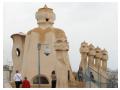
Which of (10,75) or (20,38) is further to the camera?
(20,38)

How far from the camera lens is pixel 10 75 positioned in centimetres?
1304

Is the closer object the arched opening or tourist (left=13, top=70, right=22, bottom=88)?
tourist (left=13, top=70, right=22, bottom=88)

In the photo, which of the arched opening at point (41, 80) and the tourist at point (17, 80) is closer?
the tourist at point (17, 80)

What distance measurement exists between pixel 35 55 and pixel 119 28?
2.59 m

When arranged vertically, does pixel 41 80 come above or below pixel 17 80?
below

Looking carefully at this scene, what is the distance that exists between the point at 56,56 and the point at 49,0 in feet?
5.98

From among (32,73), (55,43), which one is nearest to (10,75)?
(32,73)

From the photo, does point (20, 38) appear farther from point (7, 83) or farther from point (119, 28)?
point (119, 28)

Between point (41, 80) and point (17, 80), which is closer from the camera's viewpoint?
point (17, 80)

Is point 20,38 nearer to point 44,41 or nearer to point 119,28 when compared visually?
point 44,41

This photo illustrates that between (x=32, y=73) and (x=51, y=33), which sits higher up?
(x=51, y=33)

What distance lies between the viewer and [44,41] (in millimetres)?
13453

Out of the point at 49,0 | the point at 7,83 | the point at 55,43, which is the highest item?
the point at 49,0

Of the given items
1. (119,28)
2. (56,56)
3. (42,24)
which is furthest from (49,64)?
(119,28)
